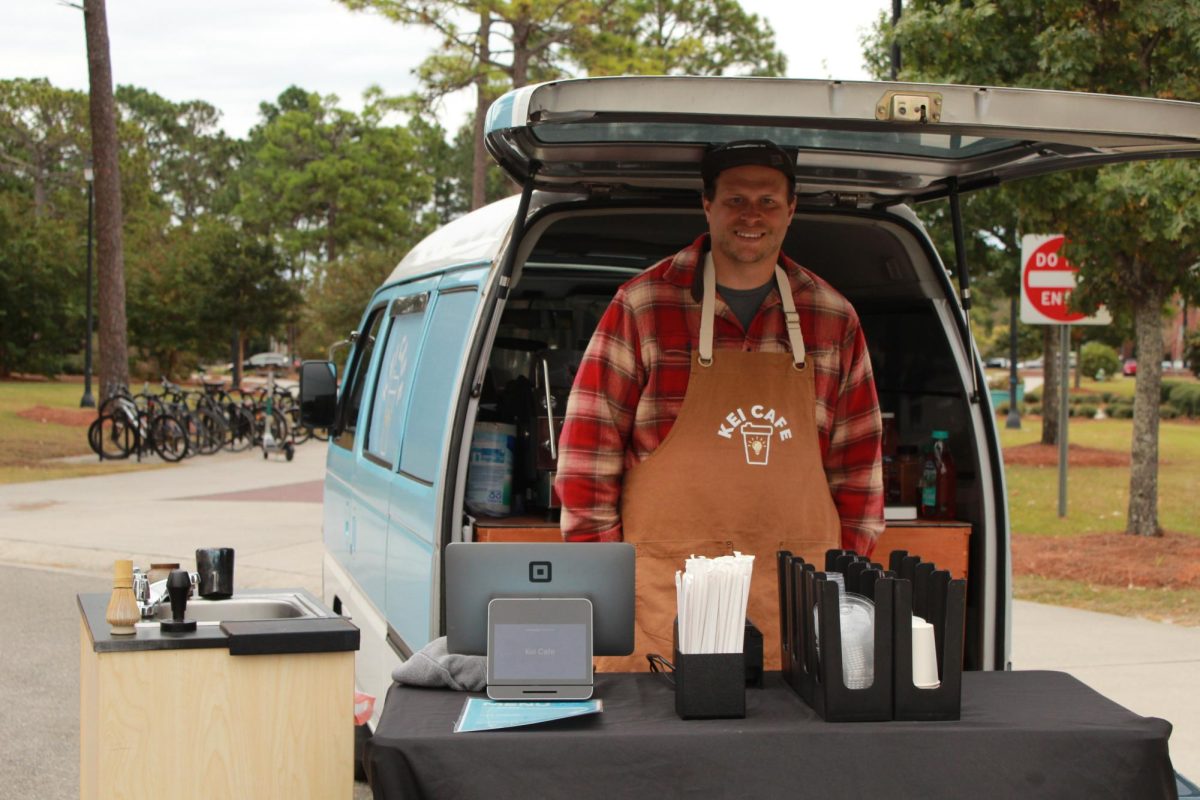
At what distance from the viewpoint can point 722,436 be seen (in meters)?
3.86

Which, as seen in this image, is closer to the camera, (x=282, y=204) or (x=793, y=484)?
(x=793, y=484)

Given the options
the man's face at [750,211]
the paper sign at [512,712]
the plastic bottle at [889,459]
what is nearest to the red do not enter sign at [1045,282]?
the plastic bottle at [889,459]

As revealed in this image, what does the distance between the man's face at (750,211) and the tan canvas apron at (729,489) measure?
25cm

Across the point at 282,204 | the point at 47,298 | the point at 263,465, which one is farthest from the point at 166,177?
the point at 263,465

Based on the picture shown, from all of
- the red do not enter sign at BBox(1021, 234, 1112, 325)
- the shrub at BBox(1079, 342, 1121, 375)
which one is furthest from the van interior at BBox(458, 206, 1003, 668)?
the shrub at BBox(1079, 342, 1121, 375)

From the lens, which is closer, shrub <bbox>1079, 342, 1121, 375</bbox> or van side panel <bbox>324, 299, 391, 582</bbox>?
van side panel <bbox>324, 299, 391, 582</bbox>

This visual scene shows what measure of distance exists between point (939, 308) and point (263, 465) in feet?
58.1

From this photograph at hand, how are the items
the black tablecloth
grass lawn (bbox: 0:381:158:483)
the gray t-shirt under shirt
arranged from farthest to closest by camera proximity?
grass lawn (bbox: 0:381:158:483)
the gray t-shirt under shirt
the black tablecloth

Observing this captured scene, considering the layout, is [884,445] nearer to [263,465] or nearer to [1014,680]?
[1014,680]

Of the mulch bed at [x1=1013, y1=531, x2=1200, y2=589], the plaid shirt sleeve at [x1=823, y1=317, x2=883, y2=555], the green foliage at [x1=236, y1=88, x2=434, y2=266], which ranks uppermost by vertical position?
the green foliage at [x1=236, y1=88, x2=434, y2=266]

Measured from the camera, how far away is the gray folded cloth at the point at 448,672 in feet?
9.59

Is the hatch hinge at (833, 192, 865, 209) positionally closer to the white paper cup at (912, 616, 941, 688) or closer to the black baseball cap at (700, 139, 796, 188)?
the black baseball cap at (700, 139, 796, 188)

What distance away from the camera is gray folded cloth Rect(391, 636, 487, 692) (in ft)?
9.59

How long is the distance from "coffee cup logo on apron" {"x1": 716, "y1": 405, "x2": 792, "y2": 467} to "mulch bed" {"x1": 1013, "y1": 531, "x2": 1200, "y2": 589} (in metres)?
7.17
